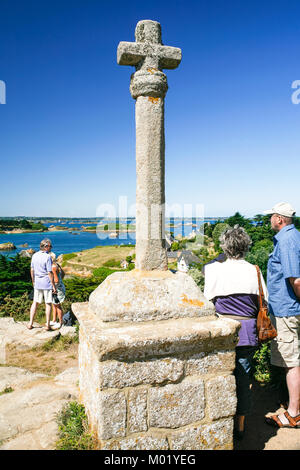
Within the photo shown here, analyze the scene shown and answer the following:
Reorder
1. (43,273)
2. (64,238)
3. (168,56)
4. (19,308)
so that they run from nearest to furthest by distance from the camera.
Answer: (168,56) < (43,273) < (19,308) < (64,238)

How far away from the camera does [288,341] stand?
2.93 meters

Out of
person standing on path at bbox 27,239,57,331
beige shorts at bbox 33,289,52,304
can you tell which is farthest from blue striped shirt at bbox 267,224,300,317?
beige shorts at bbox 33,289,52,304

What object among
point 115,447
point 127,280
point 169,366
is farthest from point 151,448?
point 127,280

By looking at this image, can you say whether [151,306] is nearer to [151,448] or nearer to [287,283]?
[151,448]

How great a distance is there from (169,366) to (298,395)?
4.97 ft

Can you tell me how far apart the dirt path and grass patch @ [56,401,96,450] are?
48.7 inches

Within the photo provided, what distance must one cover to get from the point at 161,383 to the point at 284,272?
4.79ft

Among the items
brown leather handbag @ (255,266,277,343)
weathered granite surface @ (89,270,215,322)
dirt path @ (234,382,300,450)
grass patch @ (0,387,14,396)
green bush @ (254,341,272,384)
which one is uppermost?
weathered granite surface @ (89,270,215,322)

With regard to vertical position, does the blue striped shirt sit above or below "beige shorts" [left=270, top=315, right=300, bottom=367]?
above

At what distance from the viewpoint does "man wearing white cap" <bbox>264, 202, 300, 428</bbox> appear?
280 centimetres

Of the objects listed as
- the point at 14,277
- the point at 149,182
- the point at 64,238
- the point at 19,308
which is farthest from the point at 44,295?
the point at 64,238

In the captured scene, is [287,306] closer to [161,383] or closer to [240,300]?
[240,300]

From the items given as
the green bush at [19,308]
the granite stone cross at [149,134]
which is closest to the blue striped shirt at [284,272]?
the granite stone cross at [149,134]

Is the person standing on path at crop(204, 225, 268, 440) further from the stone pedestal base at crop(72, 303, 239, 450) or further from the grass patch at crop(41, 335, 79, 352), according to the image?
the grass patch at crop(41, 335, 79, 352)
